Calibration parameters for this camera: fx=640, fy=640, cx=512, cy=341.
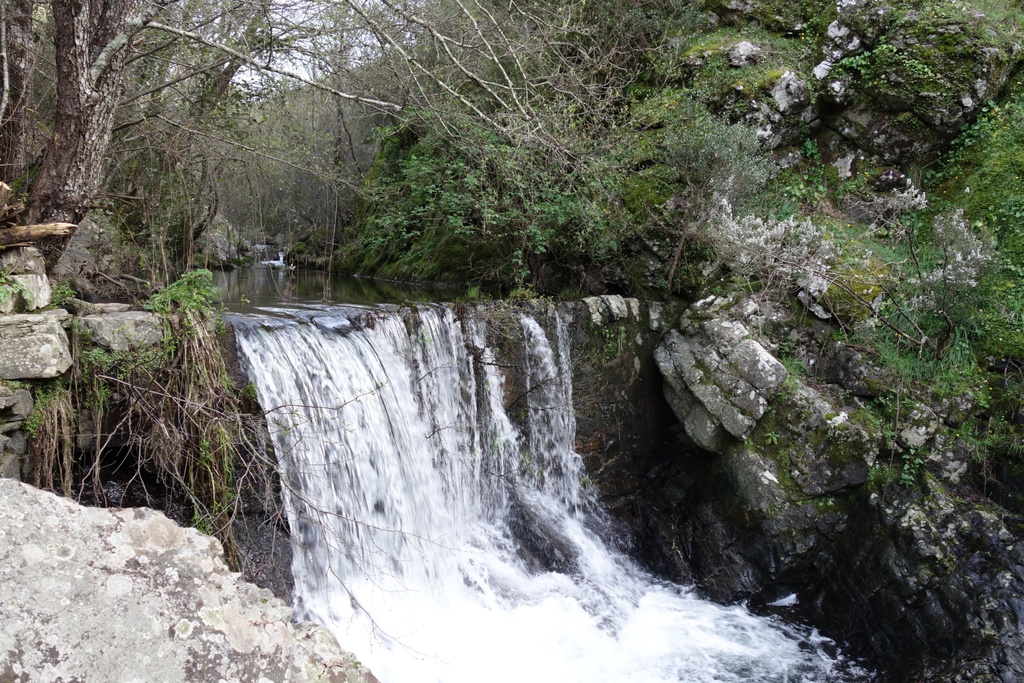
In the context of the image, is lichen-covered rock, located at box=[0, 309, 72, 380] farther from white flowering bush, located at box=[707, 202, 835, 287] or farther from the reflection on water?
white flowering bush, located at box=[707, 202, 835, 287]

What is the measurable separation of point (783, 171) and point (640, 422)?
4478 mm

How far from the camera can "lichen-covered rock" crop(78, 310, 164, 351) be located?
4160mm

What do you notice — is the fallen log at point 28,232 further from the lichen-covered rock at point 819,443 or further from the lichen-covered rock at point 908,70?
the lichen-covered rock at point 908,70

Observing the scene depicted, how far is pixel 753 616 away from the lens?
6.42 meters

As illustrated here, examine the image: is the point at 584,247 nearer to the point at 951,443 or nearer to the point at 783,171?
the point at 783,171

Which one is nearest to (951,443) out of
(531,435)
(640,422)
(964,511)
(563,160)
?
(964,511)

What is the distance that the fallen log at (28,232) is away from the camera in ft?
12.9

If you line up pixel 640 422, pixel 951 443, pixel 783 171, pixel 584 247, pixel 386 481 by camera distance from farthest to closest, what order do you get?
pixel 783 171 → pixel 584 247 → pixel 640 422 → pixel 951 443 → pixel 386 481

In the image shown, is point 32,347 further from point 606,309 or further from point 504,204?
point 606,309

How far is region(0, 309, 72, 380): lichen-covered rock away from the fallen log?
0.48 meters

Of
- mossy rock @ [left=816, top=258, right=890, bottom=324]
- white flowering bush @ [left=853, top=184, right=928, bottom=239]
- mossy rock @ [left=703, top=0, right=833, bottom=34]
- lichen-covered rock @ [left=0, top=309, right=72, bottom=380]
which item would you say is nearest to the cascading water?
lichen-covered rock @ [left=0, top=309, right=72, bottom=380]

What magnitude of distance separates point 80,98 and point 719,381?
628cm

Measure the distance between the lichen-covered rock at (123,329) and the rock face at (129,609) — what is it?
221 cm

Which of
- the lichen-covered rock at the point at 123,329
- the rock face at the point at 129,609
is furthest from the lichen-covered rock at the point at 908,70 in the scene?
the rock face at the point at 129,609
